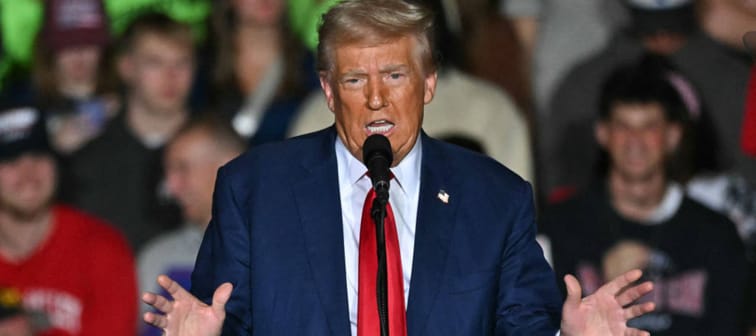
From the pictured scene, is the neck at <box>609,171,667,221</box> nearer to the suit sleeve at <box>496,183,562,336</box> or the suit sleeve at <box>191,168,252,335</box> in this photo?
the suit sleeve at <box>496,183,562,336</box>

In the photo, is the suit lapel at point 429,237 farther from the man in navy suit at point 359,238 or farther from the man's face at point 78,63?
the man's face at point 78,63

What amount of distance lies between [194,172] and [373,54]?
3.12 m

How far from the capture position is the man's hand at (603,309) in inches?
123

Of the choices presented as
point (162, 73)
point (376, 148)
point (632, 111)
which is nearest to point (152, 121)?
point (162, 73)

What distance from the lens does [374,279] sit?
3.14 metres

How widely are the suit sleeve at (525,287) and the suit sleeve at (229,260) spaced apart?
50 cm

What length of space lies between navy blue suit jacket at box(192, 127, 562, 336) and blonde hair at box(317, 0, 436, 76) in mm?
236

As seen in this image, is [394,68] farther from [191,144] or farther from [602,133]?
[191,144]

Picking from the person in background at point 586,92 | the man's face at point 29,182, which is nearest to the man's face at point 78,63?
the man's face at point 29,182

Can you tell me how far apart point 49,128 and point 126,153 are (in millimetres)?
338

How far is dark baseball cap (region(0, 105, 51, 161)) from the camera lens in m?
6.25

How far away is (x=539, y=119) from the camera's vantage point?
6.31m

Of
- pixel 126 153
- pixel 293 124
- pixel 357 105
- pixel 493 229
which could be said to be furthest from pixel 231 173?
pixel 126 153

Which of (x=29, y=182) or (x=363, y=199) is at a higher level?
(x=363, y=199)
